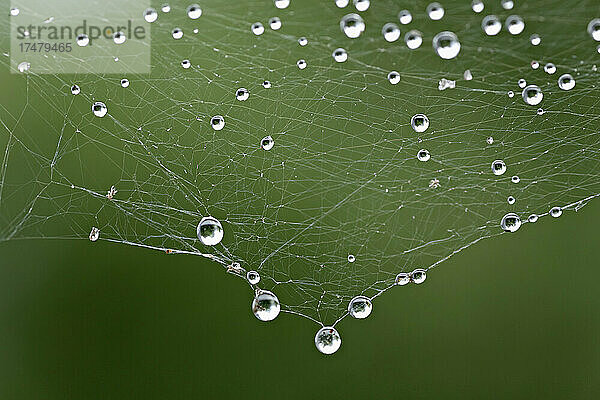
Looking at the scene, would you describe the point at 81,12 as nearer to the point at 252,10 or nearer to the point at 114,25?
the point at 114,25

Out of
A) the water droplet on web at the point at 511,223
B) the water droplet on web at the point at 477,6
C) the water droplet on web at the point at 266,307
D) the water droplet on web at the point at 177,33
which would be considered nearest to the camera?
the water droplet on web at the point at 266,307

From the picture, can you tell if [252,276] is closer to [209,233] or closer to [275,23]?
[209,233]

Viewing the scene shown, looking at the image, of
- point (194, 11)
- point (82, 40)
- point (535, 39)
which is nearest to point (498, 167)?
point (535, 39)

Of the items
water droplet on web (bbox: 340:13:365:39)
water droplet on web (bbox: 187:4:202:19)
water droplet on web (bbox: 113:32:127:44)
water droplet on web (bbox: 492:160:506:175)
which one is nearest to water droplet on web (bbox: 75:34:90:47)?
water droplet on web (bbox: 113:32:127:44)

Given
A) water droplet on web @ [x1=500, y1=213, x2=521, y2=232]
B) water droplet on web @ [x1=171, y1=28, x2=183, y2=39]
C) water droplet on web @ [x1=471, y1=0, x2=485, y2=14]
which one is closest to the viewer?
water droplet on web @ [x1=500, y1=213, x2=521, y2=232]

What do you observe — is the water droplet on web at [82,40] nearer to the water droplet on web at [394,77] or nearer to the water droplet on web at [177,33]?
the water droplet on web at [177,33]

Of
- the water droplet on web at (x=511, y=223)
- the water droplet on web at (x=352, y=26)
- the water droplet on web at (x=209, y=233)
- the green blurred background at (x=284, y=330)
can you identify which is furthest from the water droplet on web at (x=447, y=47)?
the green blurred background at (x=284, y=330)

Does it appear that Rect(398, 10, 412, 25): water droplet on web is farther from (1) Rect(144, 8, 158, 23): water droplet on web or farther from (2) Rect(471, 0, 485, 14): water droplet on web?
(1) Rect(144, 8, 158, 23): water droplet on web

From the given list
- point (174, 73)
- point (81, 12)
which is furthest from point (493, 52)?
point (81, 12)
